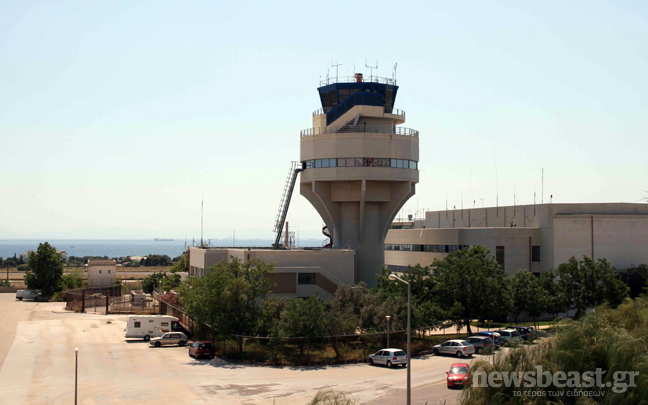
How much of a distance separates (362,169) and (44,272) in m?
63.8

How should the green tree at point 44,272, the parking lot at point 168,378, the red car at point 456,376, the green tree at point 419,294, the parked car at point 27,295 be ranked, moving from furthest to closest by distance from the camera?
the parked car at point 27,295, the green tree at point 44,272, the green tree at point 419,294, the red car at point 456,376, the parking lot at point 168,378

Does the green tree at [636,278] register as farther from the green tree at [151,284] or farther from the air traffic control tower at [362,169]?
the green tree at [151,284]

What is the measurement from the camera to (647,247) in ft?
261

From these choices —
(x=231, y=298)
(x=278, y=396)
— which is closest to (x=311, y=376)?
(x=278, y=396)

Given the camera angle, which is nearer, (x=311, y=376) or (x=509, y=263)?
(x=311, y=376)

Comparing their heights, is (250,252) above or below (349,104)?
below

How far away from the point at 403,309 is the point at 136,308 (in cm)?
4391

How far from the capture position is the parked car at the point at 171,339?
2263 inches

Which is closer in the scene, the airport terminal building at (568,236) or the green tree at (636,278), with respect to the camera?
the green tree at (636,278)

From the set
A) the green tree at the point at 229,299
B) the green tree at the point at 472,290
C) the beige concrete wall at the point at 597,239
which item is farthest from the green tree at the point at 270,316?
the beige concrete wall at the point at 597,239

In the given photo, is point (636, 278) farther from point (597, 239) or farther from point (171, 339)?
point (171, 339)

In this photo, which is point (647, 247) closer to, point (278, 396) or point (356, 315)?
point (356, 315)

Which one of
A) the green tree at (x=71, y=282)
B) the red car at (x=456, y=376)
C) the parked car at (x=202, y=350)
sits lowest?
the parked car at (x=202, y=350)

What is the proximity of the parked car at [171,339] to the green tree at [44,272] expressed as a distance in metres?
55.2
